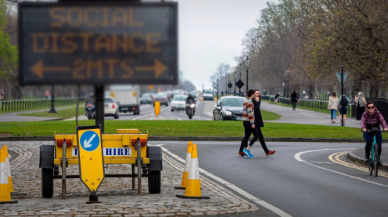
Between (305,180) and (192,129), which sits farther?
(192,129)

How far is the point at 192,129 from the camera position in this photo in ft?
103

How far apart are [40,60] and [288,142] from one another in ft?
69.6

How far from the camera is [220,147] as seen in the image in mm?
24078

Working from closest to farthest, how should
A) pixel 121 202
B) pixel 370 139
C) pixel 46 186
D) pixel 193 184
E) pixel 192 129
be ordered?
pixel 121 202 < pixel 193 184 < pixel 46 186 < pixel 370 139 < pixel 192 129

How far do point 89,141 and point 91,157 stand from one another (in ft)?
0.76

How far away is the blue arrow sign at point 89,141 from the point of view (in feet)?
33.6

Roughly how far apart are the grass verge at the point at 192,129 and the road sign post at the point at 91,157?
60.9ft

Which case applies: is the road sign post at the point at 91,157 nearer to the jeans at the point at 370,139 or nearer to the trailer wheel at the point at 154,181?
the trailer wheel at the point at 154,181

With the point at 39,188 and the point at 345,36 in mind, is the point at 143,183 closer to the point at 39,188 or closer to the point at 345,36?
the point at 39,188

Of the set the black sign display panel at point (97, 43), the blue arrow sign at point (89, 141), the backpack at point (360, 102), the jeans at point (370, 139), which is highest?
the black sign display panel at point (97, 43)

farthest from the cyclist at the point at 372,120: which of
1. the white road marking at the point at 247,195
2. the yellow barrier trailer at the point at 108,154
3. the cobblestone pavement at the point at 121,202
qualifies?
the yellow barrier trailer at the point at 108,154

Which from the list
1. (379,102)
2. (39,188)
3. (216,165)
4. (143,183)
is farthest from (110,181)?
(379,102)

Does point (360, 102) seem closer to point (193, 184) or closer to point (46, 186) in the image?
point (193, 184)

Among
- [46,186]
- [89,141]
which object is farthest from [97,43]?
[46,186]
